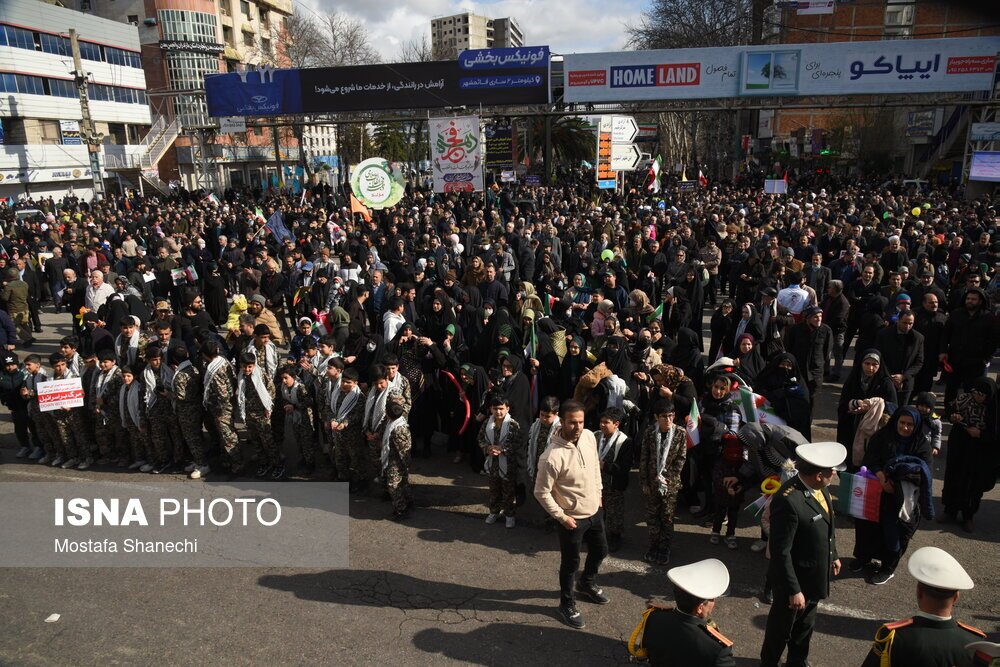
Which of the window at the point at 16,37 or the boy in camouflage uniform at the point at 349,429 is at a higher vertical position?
the window at the point at 16,37

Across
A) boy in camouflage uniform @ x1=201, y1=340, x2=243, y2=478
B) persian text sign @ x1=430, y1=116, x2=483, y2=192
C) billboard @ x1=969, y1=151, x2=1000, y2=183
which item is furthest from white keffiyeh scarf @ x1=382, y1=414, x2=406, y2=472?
billboard @ x1=969, y1=151, x2=1000, y2=183

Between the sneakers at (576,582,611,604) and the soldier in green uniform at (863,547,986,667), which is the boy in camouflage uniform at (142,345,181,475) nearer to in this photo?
the sneakers at (576,582,611,604)

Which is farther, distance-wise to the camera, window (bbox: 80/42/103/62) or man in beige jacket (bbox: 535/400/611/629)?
window (bbox: 80/42/103/62)

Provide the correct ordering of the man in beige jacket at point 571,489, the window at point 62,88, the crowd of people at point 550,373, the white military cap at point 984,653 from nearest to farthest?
the white military cap at point 984,653, the man in beige jacket at point 571,489, the crowd of people at point 550,373, the window at point 62,88

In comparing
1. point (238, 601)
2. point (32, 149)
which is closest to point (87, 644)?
point (238, 601)

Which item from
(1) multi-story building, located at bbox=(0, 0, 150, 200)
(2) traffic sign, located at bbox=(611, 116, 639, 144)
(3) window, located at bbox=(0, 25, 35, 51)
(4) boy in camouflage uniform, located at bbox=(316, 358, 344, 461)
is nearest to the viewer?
(4) boy in camouflage uniform, located at bbox=(316, 358, 344, 461)

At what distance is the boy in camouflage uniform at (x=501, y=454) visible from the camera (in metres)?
5.25

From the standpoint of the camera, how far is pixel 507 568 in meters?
4.91

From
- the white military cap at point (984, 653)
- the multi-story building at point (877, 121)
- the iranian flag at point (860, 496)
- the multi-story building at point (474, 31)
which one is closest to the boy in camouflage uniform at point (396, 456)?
the iranian flag at point (860, 496)

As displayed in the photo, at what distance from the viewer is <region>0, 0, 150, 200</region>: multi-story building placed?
36.7 metres

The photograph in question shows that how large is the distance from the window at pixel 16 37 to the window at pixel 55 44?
753 millimetres

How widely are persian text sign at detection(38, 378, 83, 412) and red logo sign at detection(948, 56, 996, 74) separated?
1096 inches

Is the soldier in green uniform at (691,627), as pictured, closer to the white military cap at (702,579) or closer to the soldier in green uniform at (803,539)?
the white military cap at (702,579)

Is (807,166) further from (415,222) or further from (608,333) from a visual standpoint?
(608,333)
